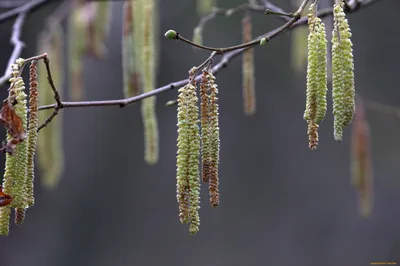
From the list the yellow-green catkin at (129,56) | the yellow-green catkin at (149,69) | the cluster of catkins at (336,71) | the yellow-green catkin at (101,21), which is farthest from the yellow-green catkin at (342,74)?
the yellow-green catkin at (101,21)

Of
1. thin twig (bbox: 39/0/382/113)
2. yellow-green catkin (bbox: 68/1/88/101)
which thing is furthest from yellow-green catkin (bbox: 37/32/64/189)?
thin twig (bbox: 39/0/382/113)

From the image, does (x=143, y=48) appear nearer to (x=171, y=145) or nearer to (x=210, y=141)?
(x=210, y=141)

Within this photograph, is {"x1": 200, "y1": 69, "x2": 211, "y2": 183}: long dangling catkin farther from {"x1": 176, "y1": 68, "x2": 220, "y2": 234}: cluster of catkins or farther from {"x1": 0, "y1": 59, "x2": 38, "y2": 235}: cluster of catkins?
{"x1": 0, "y1": 59, "x2": 38, "y2": 235}: cluster of catkins

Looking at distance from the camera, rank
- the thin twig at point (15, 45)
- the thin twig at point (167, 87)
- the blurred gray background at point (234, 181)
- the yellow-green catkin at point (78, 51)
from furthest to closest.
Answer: the blurred gray background at point (234, 181), the yellow-green catkin at point (78, 51), the thin twig at point (15, 45), the thin twig at point (167, 87)

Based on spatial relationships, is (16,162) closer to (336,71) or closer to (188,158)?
(188,158)

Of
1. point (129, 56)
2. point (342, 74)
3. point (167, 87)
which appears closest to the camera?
point (342, 74)

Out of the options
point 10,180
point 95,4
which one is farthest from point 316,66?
point 95,4

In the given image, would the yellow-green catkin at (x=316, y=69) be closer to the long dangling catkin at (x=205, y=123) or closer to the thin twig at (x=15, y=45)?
the long dangling catkin at (x=205, y=123)

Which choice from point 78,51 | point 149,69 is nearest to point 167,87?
point 149,69
